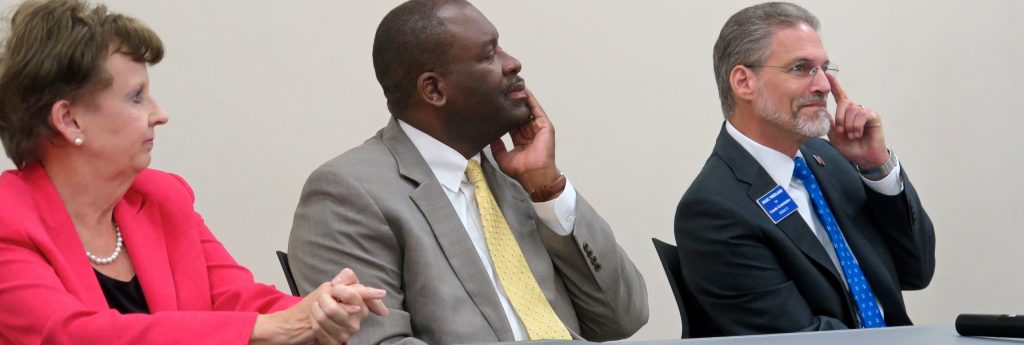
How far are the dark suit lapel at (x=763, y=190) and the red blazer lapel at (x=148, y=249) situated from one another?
4.66ft

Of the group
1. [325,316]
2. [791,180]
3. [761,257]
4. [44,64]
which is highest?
[44,64]

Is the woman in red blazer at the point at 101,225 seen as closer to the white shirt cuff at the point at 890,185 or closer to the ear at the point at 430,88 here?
the ear at the point at 430,88

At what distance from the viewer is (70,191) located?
2.18 meters

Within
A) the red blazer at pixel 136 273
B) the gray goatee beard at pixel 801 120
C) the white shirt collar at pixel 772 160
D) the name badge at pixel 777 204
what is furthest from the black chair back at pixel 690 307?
A: the red blazer at pixel 136 273

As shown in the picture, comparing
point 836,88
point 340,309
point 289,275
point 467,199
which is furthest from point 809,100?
point 340,309

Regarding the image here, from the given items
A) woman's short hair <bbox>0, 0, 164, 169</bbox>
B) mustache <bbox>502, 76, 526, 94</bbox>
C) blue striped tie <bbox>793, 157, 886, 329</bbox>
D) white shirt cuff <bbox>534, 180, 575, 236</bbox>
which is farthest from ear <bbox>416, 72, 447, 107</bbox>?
blue striped tie <bbox>793, 157, 886, 329</bbox>

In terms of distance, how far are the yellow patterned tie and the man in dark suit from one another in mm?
470

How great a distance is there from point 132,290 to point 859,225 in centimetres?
185

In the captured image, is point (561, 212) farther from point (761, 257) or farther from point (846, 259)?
point (846, 259)

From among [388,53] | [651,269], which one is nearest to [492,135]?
[388,53]

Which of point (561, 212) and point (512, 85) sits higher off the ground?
point (512, 85)

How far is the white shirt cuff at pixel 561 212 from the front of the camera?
2748 mm

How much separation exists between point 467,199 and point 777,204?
0.77m

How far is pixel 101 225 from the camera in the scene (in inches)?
87.9
